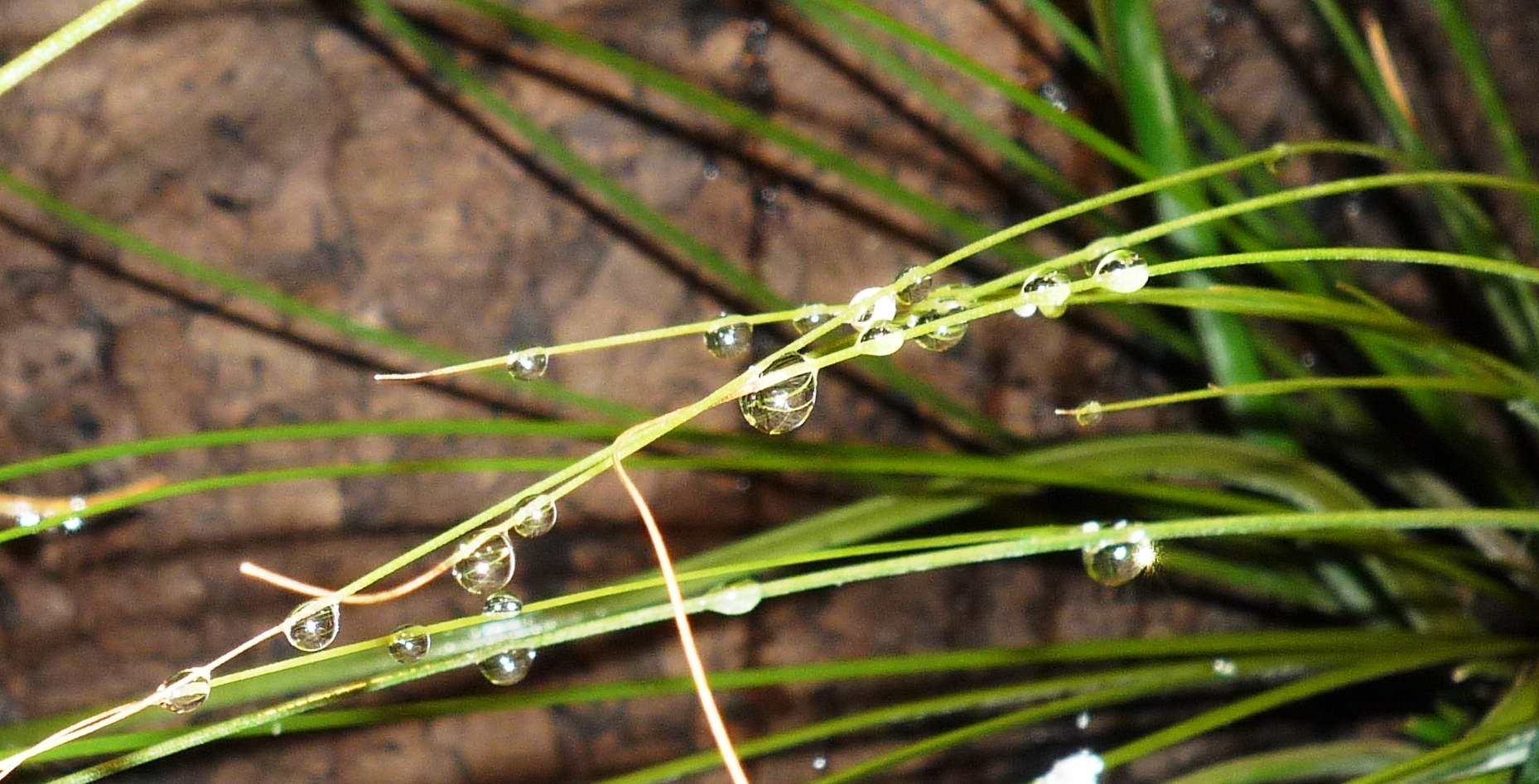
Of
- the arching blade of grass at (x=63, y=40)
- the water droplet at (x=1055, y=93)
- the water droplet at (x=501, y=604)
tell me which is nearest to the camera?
the arching blade of grass at (x=63, y=40)

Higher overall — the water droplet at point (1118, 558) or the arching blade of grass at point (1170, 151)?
the arching blade of grass at point (1170, 151)

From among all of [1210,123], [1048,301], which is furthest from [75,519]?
[1210,123]

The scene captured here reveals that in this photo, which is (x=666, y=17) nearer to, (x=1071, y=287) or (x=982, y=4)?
(x=982, y=4)

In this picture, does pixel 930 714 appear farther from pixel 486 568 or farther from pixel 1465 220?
pixel 1465 220

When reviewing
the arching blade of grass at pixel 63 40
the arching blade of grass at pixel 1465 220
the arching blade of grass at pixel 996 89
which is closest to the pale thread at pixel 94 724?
the arching blade of grass at pixel 63 40

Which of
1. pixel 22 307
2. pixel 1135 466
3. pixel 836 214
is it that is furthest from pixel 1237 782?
pixel 22 307

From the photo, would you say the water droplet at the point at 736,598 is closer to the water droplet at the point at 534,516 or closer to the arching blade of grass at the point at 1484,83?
the water droplet at the point at 534,516
